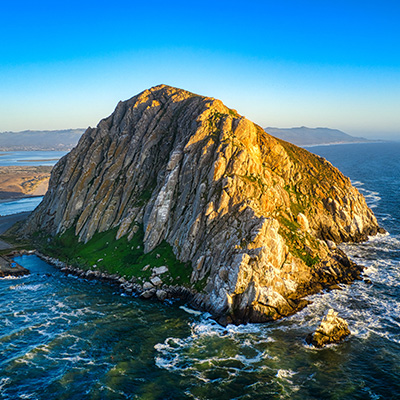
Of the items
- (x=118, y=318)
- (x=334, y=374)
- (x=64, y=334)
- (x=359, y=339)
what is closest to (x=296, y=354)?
(x=334, y=374)

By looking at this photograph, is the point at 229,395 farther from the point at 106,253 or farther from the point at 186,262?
the point at 106,253

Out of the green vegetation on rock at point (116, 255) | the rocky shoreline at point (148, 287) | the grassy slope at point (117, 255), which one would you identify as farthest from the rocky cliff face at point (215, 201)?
the rocky shoreline at point (148, 287)

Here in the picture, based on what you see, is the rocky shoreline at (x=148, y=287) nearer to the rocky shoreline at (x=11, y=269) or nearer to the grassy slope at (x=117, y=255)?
the grassy slope at (x=117, y=255)

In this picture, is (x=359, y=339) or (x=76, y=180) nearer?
(x=359, y=339)

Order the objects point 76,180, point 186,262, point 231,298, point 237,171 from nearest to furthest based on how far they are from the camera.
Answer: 1. point 231,298
2. point 186,262
3. point 237,171
4. point 76,180

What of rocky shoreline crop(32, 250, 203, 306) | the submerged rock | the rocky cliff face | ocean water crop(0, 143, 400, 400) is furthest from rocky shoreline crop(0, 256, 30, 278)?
the submerged rock

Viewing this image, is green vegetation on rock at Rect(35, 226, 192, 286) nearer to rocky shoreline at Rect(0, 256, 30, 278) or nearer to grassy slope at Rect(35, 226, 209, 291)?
grassy slope at Rect(35, 226, 209, 291)
